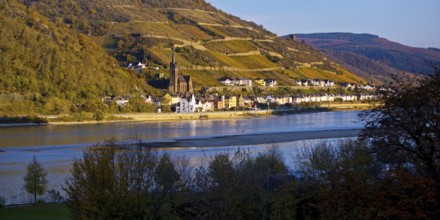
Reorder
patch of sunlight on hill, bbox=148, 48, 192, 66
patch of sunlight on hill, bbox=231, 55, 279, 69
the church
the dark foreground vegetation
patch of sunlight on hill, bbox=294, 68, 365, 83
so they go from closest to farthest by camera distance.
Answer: the dark foreground vegetation
the church
patch of sunlight on hill, bbox=148, 48, 192, 66
patch of sunlight on hill, bbox=231, 55, 279, 69
patch of sunlight on hill, bbox=294, 68, 365, 83

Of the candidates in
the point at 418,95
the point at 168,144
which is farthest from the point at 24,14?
the point at 418,95

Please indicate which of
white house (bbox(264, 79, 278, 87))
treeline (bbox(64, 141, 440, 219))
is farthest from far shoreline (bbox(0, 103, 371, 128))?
treeline (bbox(64, 141, 440, 219))

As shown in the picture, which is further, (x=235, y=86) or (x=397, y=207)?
(x=235, y=86)

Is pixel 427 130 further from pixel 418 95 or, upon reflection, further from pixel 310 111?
pixel 310 111

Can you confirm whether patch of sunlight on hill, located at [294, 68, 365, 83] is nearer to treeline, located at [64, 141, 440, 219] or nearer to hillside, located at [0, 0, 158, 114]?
hillside, located at [0, 0, 158, 114]

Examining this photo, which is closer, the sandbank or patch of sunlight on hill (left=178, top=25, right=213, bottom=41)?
the sandbank

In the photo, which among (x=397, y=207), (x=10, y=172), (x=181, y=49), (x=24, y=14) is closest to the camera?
(x=397, y=207)

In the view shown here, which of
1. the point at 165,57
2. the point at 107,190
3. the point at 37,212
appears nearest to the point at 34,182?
the point at 37,212
